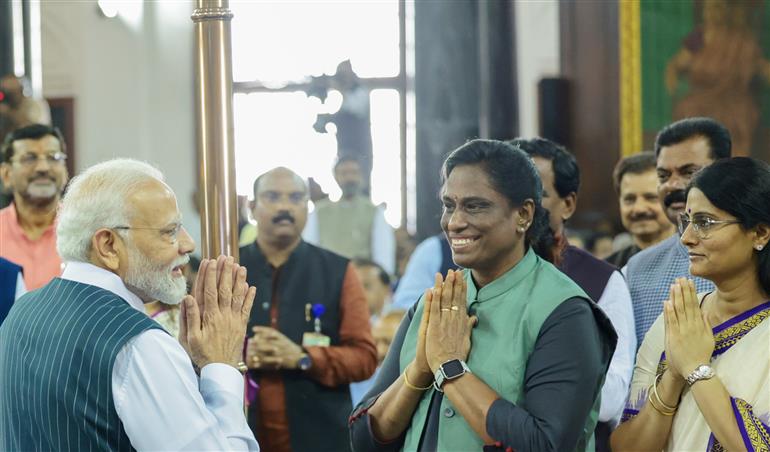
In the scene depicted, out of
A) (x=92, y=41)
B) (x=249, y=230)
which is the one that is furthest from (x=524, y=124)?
(x=92, y=41)

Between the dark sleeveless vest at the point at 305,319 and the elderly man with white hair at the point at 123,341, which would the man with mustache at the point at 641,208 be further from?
the elderly man with white hair at the point at 123,341

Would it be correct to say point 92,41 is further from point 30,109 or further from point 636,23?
point 636,23

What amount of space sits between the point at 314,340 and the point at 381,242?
5.01 metres

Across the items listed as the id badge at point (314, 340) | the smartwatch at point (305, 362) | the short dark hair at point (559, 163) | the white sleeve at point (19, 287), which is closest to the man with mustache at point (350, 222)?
the id badge at point (314, 340)

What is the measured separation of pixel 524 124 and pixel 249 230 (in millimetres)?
3450

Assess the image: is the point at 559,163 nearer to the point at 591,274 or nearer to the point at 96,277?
the point at 591,274

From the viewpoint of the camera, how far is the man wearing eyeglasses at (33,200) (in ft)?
16.0

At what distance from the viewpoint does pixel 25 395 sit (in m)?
2.49

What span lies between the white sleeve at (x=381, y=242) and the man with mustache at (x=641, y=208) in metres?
4.49

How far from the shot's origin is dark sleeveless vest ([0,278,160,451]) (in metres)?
2.41

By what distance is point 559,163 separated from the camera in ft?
12.4

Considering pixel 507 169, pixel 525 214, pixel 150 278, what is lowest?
pixel 150 278

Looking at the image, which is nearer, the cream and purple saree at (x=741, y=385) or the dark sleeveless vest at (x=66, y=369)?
the dark sleeveless vest at (x=66, y=369)

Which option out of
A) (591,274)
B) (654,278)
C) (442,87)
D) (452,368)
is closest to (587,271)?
(591,274)
